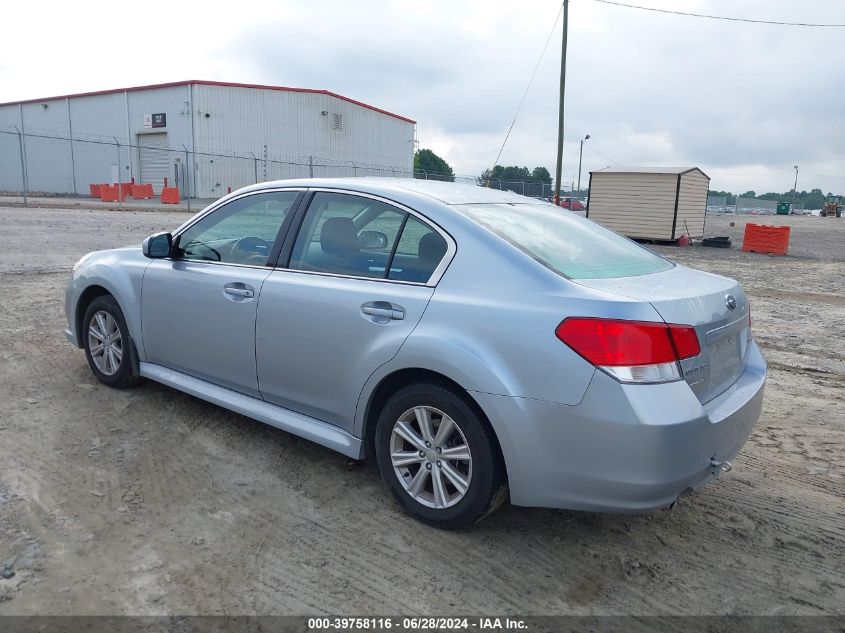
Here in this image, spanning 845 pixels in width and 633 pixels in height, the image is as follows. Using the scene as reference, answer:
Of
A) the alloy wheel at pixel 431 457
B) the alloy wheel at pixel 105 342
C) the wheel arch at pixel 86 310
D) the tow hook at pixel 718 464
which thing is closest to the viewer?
the tow hook at pixel 718 464

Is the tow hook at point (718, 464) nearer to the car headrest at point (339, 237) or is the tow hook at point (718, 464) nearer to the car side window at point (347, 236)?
the car side window at point (347, 236)

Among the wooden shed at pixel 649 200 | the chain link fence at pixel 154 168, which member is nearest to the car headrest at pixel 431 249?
the wooden shed at pixel 649 200

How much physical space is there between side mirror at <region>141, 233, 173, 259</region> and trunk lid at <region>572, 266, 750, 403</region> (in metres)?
2.76

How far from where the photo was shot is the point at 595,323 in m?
2.70

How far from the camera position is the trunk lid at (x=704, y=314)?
2820 mm

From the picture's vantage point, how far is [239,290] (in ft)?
12.9

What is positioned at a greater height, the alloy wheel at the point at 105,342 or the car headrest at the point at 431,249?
the car headrest at the point at 431,249

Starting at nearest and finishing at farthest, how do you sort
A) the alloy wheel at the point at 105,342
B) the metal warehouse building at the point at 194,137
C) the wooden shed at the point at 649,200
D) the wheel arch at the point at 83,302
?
the alloy wheel at the point at 105,342, the wheel arch at the point at 83,302, the wooden shed at the point at 649,200, the metal warehouse building at the point at 194,137

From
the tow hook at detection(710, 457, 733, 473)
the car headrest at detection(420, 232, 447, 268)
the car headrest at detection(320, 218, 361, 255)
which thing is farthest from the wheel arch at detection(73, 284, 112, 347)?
the tow hook at detection(710, 457, 733, 473)

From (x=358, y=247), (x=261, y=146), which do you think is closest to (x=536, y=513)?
(x=358, y=247)

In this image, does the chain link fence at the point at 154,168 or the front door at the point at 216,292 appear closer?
the front door at the point at 216,292

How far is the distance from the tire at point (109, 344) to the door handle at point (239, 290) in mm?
1186

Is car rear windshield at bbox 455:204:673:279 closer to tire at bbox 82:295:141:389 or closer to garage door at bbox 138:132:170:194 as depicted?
tire at bbox 82:295:141:389

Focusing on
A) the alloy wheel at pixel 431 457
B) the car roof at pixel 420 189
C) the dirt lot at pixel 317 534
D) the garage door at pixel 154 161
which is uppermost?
the garage door at pixel 154 161
